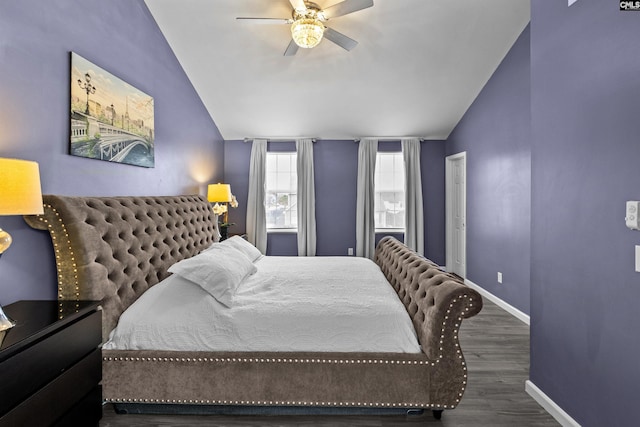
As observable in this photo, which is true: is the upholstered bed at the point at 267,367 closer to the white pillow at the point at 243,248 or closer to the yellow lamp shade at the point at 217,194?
the white pillow at the point at 243,248

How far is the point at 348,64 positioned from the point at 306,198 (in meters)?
2.21

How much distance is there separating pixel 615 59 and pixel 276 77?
339 centimetres

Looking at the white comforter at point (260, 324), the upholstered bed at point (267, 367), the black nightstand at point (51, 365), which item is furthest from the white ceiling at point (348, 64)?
the black nightstand at point (51, 365)

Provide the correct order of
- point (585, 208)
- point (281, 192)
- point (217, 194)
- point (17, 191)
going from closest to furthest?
point (17, 191) → point (585, 208) → point (217, 194) → point (281, 192)

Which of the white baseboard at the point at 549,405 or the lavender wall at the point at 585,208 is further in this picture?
the white baseboard at the point at 549,405

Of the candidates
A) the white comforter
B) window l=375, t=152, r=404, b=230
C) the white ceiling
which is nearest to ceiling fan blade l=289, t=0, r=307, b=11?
the white ceiling

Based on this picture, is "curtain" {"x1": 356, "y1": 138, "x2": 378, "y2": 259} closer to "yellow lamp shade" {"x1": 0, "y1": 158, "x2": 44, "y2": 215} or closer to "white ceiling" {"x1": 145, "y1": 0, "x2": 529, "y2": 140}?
"white ceiling" {"x1": 145, "y1": 0, "x2": 529, "y2": 140}

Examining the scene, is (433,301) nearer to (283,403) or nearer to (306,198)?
(283,403)

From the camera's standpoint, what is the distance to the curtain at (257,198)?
544 centimetres

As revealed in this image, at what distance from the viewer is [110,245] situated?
6.91 ft

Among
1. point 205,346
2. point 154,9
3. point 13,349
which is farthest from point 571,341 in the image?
point 154,9

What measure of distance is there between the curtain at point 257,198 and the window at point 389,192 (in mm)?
1948

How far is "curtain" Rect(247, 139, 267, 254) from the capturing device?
544 cm

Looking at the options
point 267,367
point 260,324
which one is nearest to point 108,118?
point 260,324
